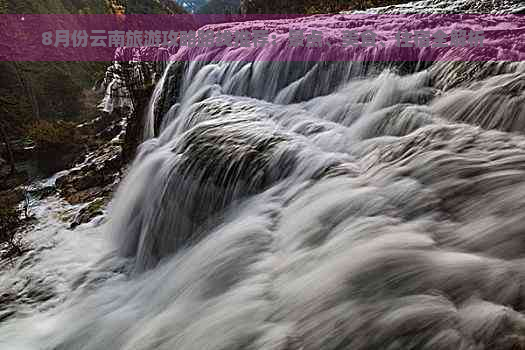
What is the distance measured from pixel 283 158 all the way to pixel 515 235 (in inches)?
98.6

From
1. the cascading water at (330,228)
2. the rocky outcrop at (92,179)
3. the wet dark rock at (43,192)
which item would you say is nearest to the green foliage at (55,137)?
the rocky outcrop at (92,179)

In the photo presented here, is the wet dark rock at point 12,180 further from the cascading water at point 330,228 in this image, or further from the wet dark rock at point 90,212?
the cascading water at point 330,228

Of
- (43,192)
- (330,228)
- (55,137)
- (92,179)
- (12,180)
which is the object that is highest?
(330,228)

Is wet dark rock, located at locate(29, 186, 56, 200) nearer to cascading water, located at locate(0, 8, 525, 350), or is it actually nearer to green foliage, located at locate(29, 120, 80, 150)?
green foliage, located at locate(29, 120, 80, 150)

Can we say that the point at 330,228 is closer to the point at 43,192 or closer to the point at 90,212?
the point at 90,212

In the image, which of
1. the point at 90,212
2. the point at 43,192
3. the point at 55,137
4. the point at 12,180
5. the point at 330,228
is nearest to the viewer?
the point at 330,228

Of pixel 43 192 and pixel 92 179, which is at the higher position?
pixel 92 179

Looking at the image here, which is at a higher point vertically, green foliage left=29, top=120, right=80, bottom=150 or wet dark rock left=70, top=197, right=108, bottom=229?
green foliage left=29, top=120, right=80, bottom=150

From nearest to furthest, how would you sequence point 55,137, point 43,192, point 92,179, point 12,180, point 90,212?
point 90,212
point 92,179
point 43,192
point 12,180
point 55,137

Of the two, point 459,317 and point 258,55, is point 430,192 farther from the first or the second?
point 258,55

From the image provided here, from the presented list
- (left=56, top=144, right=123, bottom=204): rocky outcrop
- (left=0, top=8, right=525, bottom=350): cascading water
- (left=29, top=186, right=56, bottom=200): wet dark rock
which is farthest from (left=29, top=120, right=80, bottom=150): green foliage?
(left=0, top=8, right=525, bottom=350): cascading water

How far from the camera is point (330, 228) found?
316cm

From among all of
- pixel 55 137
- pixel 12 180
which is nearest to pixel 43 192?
pixel 12 180

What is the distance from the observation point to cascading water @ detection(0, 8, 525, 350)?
2.24m
